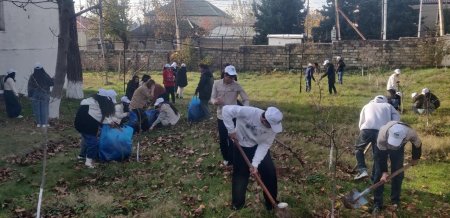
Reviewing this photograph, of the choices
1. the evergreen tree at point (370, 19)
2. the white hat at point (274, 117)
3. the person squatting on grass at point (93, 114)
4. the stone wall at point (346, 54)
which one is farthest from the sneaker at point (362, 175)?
the evergreen tree at point (370, 19)

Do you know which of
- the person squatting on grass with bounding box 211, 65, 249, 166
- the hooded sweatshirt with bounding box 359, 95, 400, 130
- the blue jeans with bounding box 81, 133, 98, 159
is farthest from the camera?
the blue jeans with bounding box 81, 133, 98, 159

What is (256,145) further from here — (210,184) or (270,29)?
(270,29)

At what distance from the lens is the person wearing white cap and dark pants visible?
216 inches

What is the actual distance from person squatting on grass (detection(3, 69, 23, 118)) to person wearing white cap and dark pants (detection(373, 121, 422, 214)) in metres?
9.60

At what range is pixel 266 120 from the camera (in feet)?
17.1

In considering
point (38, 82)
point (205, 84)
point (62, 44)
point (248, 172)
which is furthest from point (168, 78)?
point (248, 172)

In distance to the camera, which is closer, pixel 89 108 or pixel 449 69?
pixel 89 108

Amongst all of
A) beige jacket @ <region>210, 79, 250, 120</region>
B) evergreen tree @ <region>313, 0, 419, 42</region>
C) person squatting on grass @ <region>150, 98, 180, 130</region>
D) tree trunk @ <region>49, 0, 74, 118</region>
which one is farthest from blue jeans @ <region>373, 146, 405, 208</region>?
evergreen tree @ <region>313, 0, 419, 42</region>

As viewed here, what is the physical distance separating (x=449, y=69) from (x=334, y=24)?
13084 mm

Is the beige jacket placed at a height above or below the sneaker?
above

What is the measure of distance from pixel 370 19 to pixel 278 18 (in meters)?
6.83

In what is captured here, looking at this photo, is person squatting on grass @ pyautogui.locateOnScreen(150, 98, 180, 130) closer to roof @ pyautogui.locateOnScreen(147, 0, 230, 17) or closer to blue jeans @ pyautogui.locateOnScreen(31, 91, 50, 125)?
blue jeans @ pyautogui.locateOnScreen(31, 91, 50, 125)

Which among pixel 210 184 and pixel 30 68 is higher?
pixel 30 68

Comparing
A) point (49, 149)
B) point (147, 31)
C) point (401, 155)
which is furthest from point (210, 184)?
point (147, 31)
